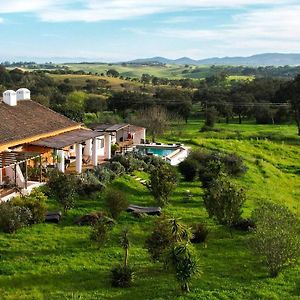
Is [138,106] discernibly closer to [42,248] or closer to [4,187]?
[4,187]

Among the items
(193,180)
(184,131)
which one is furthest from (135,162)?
(184,131)

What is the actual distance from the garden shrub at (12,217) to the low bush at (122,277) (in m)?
5.41

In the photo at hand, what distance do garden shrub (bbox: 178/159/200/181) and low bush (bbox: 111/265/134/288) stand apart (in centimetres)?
1611

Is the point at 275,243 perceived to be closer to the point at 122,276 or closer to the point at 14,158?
the point at 122,276

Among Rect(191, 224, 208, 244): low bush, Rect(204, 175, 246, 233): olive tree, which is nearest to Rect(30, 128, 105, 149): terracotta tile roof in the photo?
Rect(204, 175, 246, 233): olive tree

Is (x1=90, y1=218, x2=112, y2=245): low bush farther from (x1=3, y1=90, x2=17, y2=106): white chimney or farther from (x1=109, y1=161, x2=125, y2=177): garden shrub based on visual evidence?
(x1=3, y1=90, x2=17, y2=106): white chimney

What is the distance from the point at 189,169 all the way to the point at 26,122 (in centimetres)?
1026

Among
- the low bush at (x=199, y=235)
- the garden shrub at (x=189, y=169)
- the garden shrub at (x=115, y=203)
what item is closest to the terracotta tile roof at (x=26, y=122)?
the garden shrub at (x=115, y=203)

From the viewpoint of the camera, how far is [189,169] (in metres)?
32.8

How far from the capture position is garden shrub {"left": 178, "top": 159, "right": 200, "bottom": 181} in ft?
107

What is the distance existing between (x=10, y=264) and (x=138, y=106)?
57.4m

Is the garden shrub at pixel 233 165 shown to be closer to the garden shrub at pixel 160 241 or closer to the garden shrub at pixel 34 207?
the garden shrub at pixel 34 207

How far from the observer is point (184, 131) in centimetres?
6034

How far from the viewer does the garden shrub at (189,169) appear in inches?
1288
